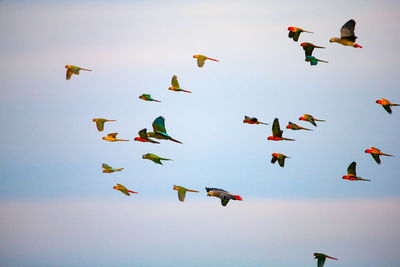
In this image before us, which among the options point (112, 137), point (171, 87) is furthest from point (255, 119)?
point (112, 137)

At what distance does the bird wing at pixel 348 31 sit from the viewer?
41312 mm

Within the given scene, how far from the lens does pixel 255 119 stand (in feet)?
142

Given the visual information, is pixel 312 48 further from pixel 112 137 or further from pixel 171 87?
pixel 112 137

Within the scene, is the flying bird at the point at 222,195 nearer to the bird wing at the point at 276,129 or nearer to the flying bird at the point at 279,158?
the bird wing at the point at 276,129

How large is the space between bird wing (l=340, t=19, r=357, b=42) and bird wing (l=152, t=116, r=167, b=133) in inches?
382

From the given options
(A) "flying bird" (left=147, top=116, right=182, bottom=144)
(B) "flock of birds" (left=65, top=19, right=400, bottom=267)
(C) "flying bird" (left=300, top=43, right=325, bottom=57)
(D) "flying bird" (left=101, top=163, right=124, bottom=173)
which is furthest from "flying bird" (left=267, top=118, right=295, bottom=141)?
(D) "flying bird" (left=101, top=163, right=124, bottom=173)

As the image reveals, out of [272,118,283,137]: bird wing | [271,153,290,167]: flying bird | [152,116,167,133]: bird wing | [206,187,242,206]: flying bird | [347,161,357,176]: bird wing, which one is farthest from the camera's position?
[271,153,290,167]: flying bird

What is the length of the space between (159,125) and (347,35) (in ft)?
33.4

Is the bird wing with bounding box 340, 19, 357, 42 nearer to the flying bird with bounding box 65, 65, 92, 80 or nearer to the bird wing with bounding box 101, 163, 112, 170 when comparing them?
the bird wing with bounding box 101, 163, 112, 170

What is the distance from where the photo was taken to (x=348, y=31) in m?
41.5

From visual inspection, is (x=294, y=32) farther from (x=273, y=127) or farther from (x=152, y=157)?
(x=152, y=157)

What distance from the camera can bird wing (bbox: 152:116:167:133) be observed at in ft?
136

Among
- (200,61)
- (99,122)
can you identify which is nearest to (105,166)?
(99,122)

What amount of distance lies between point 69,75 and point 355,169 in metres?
16.5
